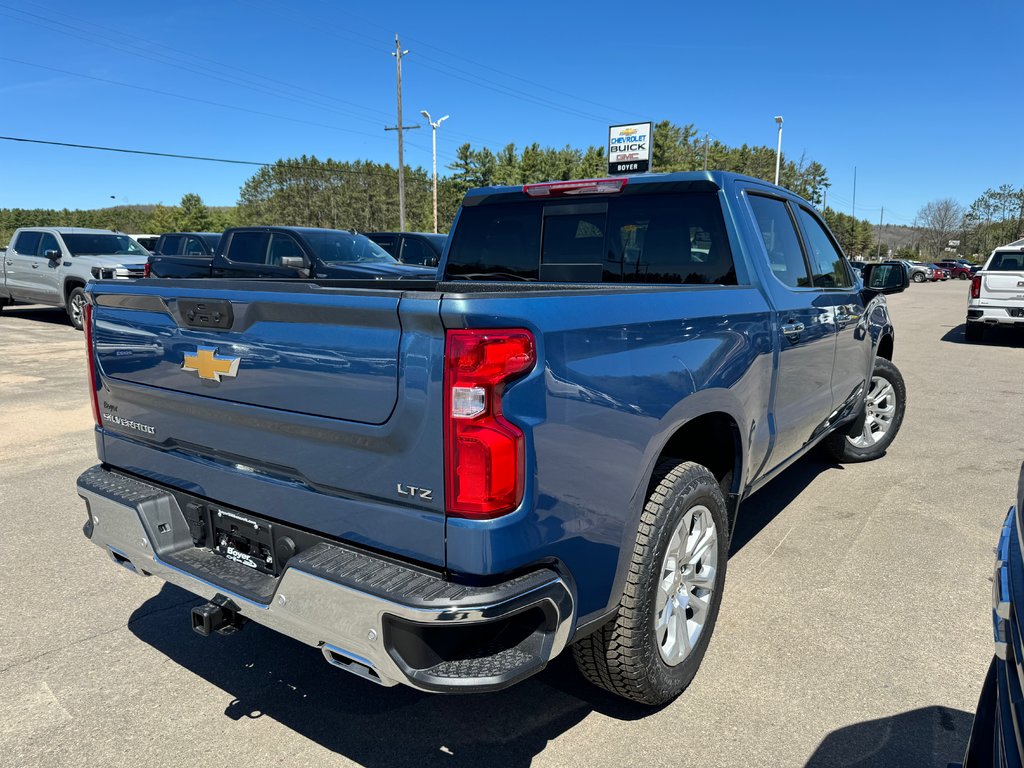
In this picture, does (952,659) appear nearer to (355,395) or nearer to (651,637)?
(651,637)

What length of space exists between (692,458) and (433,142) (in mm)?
49282

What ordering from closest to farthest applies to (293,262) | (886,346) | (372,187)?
1. (886,346)
2. (293,262)
3. (372,187)

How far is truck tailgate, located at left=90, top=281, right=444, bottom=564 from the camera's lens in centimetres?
200

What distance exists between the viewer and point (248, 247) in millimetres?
12781

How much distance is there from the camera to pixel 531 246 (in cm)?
406

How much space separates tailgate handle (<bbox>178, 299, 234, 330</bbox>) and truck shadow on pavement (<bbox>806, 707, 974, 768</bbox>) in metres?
2.40

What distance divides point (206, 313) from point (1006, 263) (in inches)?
602

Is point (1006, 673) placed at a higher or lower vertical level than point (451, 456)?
lower

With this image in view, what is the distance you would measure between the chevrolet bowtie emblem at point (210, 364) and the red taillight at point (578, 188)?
1.94 metres

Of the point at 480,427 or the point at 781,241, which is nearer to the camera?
the point at 480,427

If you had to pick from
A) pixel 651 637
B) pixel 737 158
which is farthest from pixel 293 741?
pixel 737 158

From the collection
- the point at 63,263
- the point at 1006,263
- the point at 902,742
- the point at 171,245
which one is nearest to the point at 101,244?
the point at 63,263

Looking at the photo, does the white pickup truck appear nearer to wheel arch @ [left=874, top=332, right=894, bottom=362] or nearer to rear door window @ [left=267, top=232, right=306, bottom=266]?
wheel arch @ [left=874, top=332, right=894, bottom=362]

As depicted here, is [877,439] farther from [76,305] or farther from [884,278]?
[76,305]
